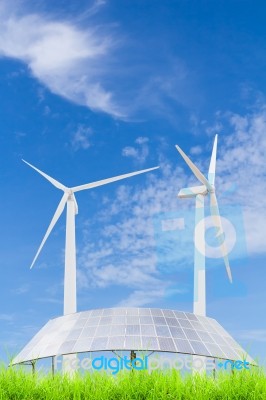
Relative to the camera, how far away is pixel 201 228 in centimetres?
3806

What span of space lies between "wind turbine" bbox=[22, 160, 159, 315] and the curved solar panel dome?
10.4 meters

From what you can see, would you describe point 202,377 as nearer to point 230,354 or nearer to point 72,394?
point 72,394

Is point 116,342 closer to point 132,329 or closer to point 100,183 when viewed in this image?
point 132,329

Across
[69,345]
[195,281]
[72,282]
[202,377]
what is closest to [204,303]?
[195,281]

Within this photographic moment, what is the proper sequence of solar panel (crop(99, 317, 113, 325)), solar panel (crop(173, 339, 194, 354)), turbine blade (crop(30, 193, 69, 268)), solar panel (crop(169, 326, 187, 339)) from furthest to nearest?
turbine blade (crop(30, 193, 69, 268)) → solar panel (crop(99, 317, 113, 325)) → solar panel (crop(169, 326, 187, 339)) → solar panel (crop(173, 339, 194, 354))

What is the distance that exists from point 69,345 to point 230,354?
6.04m

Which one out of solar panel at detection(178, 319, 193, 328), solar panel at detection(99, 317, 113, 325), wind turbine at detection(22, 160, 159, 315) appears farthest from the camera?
wind turbine at detection(22, 160, 159, 315)

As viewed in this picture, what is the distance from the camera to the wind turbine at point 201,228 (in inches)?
1435

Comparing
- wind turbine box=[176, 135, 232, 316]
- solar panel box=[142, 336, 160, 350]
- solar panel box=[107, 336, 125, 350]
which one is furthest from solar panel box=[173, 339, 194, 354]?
wind turbine box=[176, 135, 232, 316]

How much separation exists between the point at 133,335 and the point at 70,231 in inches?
665

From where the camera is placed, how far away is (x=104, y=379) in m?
Result: 15.0

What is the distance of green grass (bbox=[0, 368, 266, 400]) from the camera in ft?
47.3

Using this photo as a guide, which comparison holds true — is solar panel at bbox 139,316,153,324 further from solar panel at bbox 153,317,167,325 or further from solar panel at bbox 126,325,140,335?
solar panel at bbox 126,325,140,335

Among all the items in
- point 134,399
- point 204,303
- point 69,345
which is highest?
point 204,303
